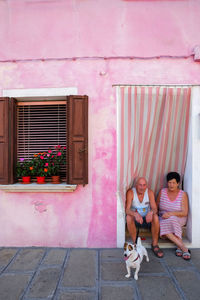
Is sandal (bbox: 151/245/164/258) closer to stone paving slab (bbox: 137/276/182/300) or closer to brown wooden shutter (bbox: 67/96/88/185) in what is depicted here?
stone paving slab (bbox: 137/276/182/300)

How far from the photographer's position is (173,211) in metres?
3.51

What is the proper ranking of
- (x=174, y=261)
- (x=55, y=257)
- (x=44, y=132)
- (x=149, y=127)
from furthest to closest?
(x=44, y=132) → (x=149, y=127) → (x=55, y=257) → (x=174, y=261)

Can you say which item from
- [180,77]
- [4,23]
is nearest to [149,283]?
[180,77]

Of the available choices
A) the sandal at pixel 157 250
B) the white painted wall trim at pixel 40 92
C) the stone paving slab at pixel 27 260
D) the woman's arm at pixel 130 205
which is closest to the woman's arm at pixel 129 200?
the woman's arm at pixel 130 205

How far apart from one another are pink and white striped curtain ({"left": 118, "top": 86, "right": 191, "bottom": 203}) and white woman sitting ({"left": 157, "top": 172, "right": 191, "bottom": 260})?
0.45m

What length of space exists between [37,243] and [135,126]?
2.64m

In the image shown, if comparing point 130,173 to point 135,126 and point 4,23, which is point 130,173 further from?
point 4,23

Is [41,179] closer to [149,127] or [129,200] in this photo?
[129,200]

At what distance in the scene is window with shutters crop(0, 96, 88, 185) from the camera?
11.0ft

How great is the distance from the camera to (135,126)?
11.4 ft

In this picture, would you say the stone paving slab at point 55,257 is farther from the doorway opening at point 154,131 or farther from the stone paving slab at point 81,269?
the doorway opening at point 154,131

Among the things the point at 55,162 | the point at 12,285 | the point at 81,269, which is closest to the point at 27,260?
the point at 12,285

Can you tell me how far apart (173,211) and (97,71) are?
2.75 m

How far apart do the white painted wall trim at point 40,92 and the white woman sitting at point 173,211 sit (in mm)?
2239
